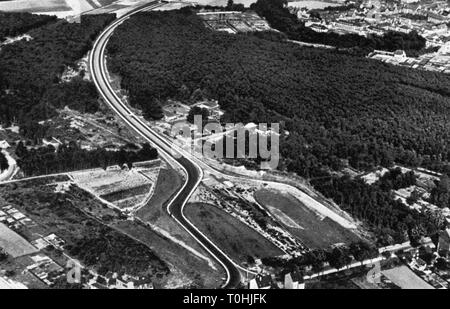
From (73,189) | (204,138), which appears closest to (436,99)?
(204,138)

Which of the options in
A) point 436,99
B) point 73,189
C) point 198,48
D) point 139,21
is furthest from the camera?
point 139,21

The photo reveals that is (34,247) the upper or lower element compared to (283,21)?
lower

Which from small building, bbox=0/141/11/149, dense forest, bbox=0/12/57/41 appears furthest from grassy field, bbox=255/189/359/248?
dense forest, bbox=0/12/57/41

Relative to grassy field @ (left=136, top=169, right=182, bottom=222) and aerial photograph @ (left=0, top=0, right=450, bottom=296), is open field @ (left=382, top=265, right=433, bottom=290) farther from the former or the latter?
grassy field @ (left=136, top=169, right=182, bottom=222)

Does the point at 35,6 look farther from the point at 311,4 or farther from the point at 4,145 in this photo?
the point at 4,145

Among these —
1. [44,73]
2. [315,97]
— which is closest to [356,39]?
[315,97]

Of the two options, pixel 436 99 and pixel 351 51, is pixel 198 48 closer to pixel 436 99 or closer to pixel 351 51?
pixel 351 51
